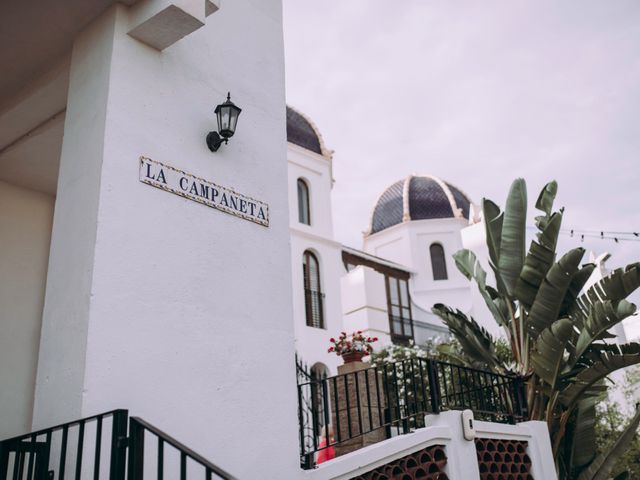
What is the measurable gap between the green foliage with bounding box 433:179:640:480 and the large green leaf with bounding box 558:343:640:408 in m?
0.01

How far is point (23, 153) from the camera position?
6211 millimetres

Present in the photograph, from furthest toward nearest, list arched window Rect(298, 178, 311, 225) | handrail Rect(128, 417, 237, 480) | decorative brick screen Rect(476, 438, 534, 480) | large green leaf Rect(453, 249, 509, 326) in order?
1. arched window Rect(298, 178, 311, 225)
2. large green leaf Rect(453, 249, 509, 326)
3. decorative brick screen Rect(476, 438, 534, 480)
4. handrail Rect(128, 417, 237, 480)

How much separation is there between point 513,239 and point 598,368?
7.32 ft

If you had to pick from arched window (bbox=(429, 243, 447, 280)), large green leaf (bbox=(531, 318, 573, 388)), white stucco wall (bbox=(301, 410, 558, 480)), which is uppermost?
arched window (bbox=(429, 243, 447, 280))

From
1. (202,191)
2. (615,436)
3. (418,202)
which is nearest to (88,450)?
(202,191)

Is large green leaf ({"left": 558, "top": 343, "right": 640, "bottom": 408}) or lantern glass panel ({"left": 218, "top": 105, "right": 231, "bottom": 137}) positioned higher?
lantern glass panel ({"left": 218, "top": 105, "right": 231, "bottom": 137})

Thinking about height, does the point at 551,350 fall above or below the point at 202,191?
below

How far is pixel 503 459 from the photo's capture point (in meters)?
7.05

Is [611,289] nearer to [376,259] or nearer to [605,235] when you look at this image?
[605,235]

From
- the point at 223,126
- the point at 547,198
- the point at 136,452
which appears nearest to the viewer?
the point at 136,452

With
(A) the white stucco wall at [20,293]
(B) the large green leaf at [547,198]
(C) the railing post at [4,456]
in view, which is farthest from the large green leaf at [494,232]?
(C) the railing post at [4,456]

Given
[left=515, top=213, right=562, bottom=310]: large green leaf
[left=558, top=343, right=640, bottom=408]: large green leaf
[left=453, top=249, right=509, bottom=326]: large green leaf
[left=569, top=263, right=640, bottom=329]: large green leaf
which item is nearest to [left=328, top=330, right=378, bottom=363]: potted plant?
[left=453, top=249, right=509, bottom=326]: large green leaf

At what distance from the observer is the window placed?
2255 cm

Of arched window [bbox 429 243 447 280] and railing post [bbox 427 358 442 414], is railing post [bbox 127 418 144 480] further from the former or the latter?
arched window [bbox 429 243 447 280]
